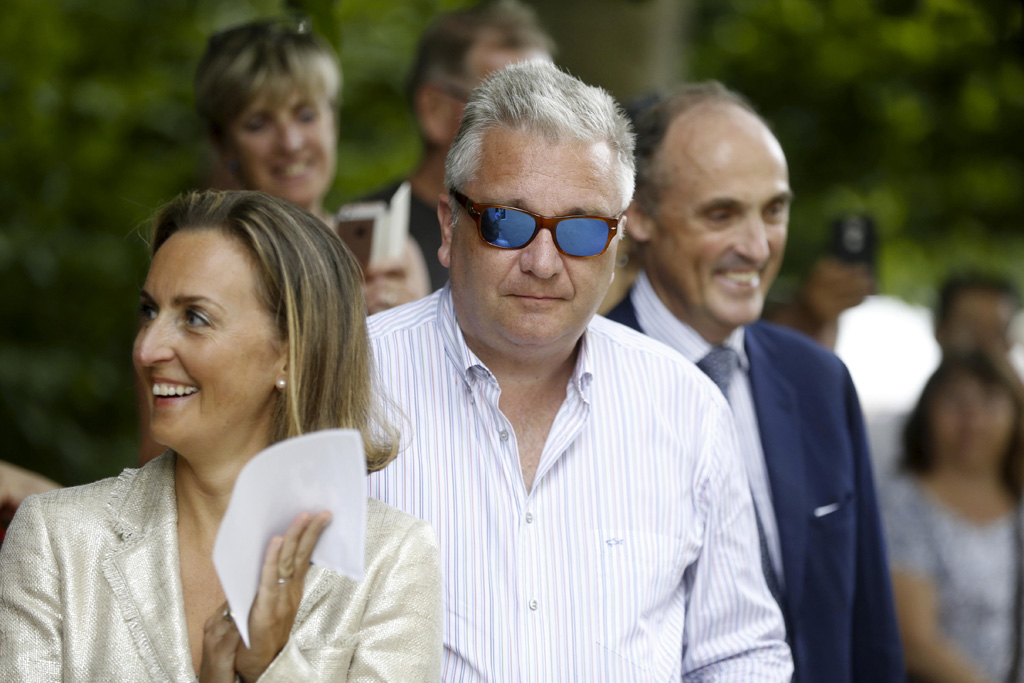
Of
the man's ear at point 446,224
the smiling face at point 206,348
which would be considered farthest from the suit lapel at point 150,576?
the man's ear at point 446,224

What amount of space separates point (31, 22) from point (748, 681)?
17.4 feet

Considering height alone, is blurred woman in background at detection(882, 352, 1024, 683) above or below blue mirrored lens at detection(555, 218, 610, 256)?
below

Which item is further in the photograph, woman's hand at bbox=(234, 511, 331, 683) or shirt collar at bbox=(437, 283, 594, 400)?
shirt collar at bbox=(437, 283, 594, 400)

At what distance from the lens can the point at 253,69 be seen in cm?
387

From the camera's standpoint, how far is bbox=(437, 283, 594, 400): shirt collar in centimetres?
261

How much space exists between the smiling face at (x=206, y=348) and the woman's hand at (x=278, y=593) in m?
0.44

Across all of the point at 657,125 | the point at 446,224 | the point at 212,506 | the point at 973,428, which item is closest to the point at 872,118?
the point at 973,428

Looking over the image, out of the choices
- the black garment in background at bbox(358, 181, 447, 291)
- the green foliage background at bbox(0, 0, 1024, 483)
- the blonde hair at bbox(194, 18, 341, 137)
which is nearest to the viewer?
the blonde hair at bbox(194, 18, 341, 137)

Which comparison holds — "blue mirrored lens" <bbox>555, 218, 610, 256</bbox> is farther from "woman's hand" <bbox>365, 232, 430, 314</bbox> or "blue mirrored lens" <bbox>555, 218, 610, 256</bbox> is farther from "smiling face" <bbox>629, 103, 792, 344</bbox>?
"woman's hand" <bbox>365, 232, 430, 314</bbox>

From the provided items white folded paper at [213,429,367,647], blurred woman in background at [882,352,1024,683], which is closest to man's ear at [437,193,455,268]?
white folded paper at [213,429,367,647]

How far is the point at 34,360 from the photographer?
20.7 feet

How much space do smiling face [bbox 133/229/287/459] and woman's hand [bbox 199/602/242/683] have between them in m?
0.36

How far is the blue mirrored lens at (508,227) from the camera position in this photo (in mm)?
2500

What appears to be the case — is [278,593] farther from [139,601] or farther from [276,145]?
[276,145]
